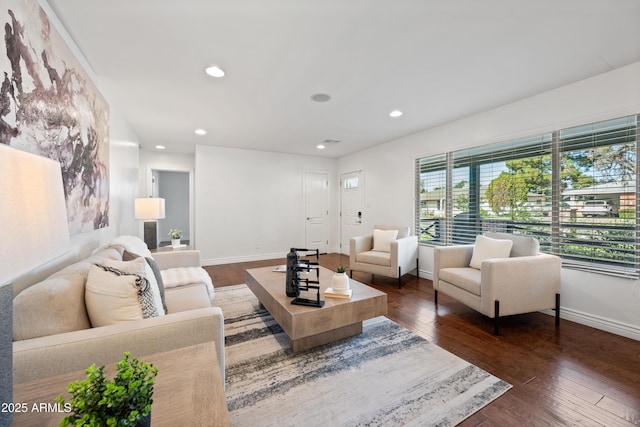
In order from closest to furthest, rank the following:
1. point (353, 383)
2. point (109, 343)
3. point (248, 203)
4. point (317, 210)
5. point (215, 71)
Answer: point (109, 343)
point (353, 383)
point (215, 71)
point (248, 203)
point (317, 210)

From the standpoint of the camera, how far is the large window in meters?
2.28

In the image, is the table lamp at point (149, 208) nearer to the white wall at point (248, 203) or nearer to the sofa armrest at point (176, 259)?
the sofa armrest at point (176, 259)

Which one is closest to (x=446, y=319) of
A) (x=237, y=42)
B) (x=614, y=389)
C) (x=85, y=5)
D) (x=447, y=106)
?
(x=614, y=389)

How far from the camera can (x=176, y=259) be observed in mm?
2854

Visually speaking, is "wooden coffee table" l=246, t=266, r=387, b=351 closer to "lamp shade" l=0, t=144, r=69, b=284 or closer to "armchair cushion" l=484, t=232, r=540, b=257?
"lamp shade" l=0, t=144, r=69, b=284

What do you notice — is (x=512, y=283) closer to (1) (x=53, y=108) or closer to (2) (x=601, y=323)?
(2) (x=601, y=323)

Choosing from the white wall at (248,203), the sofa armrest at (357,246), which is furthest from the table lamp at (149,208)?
the sofa armrest at (357,246)

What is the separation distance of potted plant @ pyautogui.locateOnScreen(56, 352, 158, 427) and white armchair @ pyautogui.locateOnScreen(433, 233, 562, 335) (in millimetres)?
2575

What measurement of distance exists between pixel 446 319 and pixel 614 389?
112 centimetres

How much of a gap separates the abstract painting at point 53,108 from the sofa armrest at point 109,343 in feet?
2.99

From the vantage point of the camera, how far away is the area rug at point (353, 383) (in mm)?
1391

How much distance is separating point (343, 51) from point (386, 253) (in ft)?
9.14

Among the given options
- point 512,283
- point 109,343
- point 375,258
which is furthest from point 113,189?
point 512,283

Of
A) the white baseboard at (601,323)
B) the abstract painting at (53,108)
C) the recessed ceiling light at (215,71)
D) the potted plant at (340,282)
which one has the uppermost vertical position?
the recessed ceiling light at (215,71)
